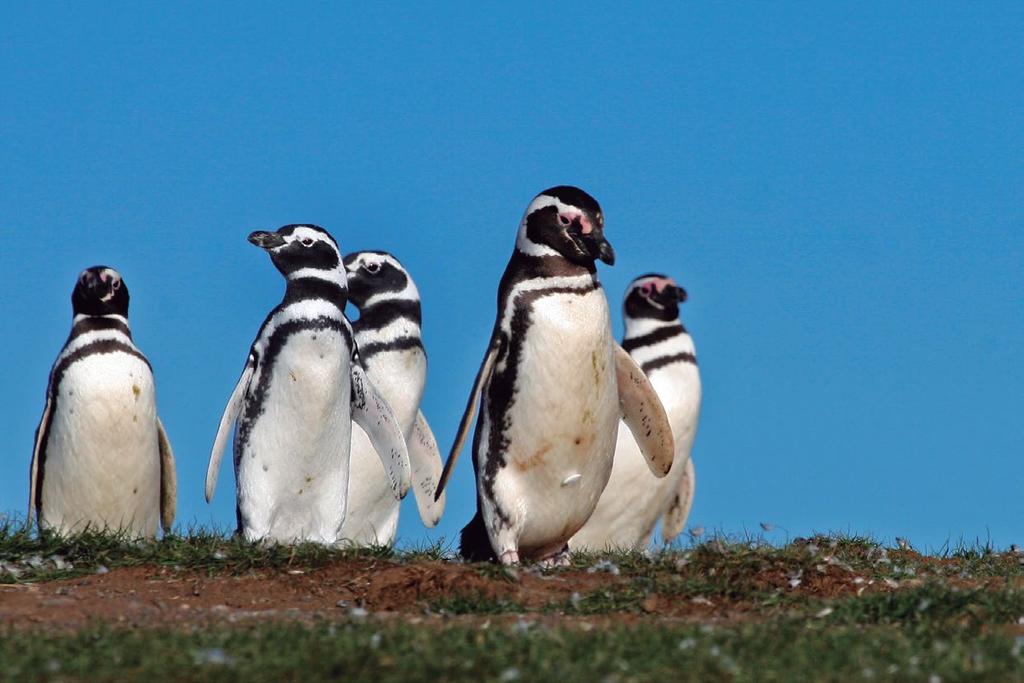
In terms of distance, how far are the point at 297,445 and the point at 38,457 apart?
2.57 metres

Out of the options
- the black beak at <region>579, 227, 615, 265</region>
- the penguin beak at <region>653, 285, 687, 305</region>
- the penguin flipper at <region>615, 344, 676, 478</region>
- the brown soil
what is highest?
the penguin beak at <region>653, 285, 687, 305</region>

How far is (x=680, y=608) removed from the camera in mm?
7582

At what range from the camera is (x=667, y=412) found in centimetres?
1314

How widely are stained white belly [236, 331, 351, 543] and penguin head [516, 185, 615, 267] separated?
179cm

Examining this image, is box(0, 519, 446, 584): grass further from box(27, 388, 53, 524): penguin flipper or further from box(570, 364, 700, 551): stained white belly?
box(570, 364, 700, 551): stained white belly

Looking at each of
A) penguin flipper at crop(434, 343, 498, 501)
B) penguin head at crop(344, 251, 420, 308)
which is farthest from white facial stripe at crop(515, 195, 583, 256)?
penguin head at crop(344, 251, 420, 308)

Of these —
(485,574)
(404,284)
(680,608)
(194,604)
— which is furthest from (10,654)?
(404,284)

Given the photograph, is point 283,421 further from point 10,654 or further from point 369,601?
point 10,654

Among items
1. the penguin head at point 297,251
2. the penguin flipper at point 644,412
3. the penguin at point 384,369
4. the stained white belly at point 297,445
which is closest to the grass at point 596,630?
the stained white belly at point 297,445

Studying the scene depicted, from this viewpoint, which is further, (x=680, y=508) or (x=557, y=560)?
(x=680, y=508)

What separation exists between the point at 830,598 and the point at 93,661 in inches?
155

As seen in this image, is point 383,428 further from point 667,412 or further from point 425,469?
point 667,412

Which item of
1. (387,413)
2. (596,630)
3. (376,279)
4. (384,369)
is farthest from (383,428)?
(596,630)

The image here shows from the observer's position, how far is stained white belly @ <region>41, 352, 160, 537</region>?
36.3 feet
